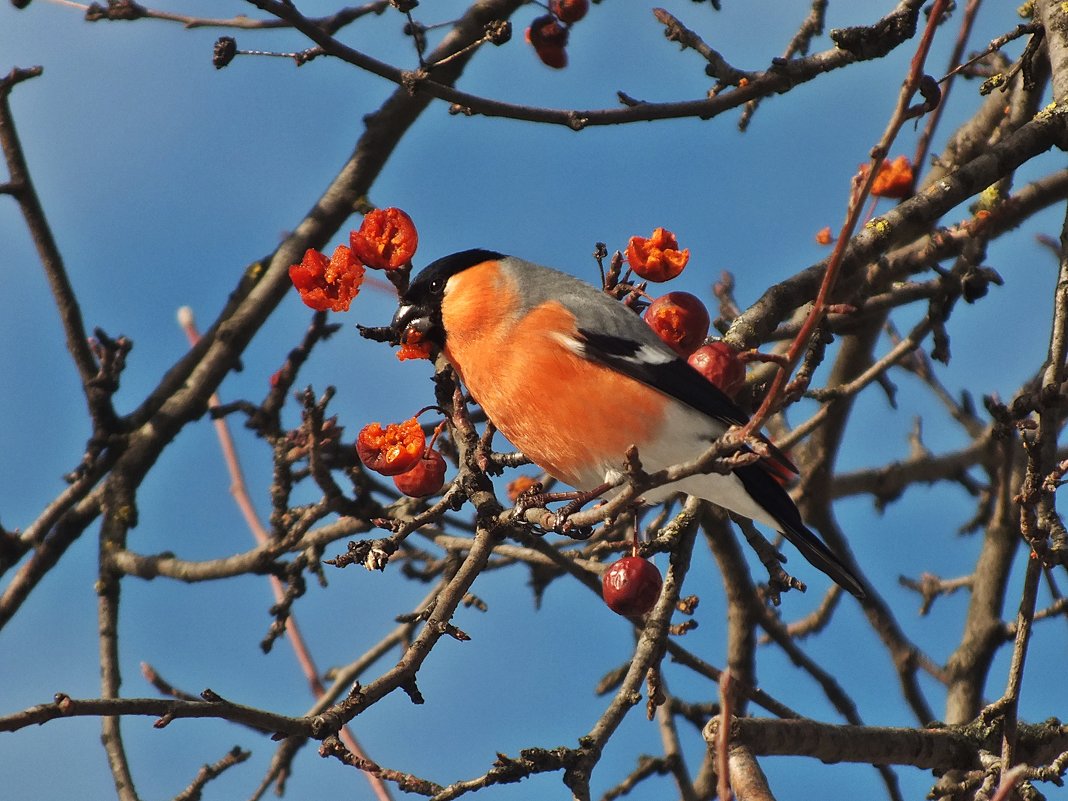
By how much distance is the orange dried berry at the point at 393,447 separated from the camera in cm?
301

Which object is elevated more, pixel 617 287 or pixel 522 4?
pixel 522 4

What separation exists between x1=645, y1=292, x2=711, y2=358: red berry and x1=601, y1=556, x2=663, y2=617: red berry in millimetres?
661

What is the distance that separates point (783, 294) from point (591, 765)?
4.87ft

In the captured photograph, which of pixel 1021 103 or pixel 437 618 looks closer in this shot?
pixel 437 618

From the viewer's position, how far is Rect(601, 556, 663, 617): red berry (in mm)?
2855

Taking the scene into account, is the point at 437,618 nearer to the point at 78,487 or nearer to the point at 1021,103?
the point at 78,487

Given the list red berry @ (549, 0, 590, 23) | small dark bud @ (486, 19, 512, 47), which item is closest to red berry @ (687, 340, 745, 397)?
small dark bud @ (486, 19, 512, 47)

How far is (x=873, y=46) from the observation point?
3389 mm

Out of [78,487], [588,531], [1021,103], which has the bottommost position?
[588,531]

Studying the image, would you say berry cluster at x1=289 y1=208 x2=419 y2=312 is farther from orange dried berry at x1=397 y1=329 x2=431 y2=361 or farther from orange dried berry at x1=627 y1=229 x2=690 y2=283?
orange dried berry at x1=627 y1=229 x2=690 y2=283

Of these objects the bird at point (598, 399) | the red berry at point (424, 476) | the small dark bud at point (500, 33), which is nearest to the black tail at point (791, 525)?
the bird at point (598, 399)

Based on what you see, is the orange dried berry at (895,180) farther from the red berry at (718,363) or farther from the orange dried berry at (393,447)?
the orange dried berry at (393,447)

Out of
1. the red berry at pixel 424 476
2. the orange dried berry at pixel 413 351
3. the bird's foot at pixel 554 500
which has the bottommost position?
the bird's foot at pixel 554 500

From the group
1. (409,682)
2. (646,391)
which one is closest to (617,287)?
(646,391)
